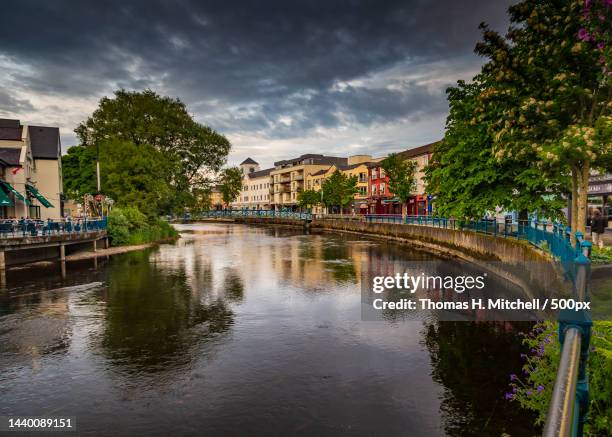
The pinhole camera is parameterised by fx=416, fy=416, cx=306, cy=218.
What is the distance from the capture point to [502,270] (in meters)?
22.8

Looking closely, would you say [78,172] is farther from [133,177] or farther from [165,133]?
[133,177]

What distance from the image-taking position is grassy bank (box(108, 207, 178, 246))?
40.2 metres

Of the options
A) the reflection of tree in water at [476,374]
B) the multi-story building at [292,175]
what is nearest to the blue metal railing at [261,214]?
the multi-story building at [292,175]

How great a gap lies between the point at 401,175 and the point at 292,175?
57.6 metres

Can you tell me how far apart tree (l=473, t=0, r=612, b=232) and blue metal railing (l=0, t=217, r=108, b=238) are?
89.1 ft

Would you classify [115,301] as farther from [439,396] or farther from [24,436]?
[439,396]

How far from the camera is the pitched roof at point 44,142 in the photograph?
149ft

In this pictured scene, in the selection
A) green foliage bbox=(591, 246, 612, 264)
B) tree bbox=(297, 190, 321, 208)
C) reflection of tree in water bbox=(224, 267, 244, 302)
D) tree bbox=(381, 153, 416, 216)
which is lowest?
reflection of tree in water bbox=(224, 267, 244, 302)

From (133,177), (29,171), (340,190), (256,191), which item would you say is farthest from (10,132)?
(256,191)

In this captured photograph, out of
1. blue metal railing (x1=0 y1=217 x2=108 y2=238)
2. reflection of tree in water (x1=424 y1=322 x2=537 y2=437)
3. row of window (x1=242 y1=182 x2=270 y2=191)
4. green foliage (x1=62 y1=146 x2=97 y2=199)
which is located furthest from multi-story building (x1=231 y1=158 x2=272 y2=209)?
reflection of tree in water (x1=424 y1=322 x2=537 y2=437)

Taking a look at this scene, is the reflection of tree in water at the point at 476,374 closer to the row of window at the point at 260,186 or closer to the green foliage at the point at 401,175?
the green foliage at the point at 401,175

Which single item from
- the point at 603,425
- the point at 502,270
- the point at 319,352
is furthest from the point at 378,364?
the point at 502,270

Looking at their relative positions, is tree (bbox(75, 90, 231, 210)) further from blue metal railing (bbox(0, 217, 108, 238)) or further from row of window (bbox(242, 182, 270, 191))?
row of window (bbox(242, 182, 270, 191))

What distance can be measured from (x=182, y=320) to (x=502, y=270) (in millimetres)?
17177
